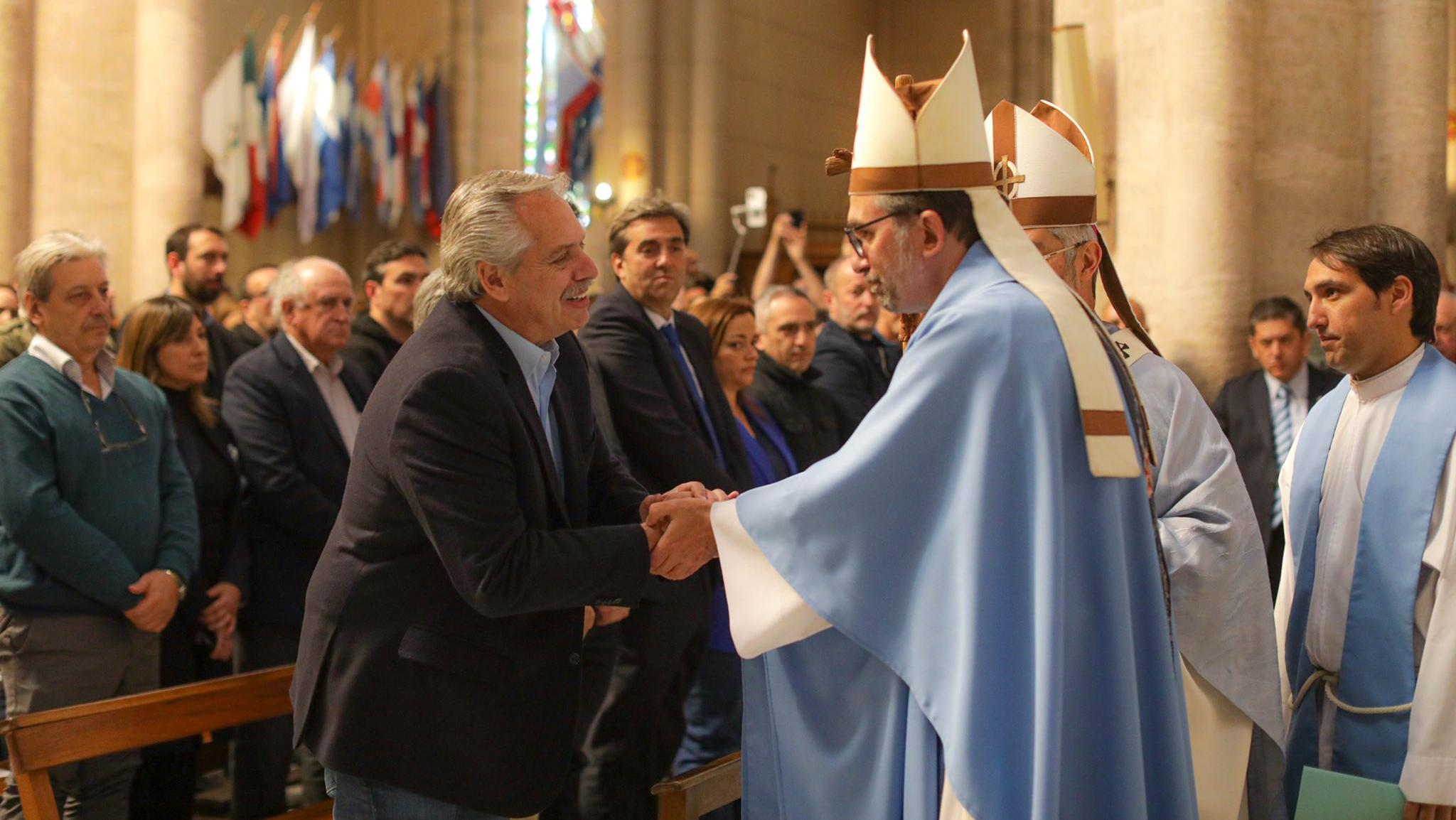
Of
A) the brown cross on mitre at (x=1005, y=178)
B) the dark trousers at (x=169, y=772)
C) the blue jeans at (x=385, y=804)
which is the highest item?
the brown cross on mitre at (x=1005, y=178)

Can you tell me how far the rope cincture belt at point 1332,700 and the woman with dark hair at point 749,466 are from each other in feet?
5.46

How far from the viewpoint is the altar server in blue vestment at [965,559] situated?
7.49ft

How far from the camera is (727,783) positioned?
2877 millimetres

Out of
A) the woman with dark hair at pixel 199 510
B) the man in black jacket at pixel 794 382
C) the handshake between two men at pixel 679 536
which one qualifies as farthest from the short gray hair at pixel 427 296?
the man in black jacket at pixel 794 382

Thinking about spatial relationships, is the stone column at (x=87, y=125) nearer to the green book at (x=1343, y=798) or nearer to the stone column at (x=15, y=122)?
the stone column at (x=15, y=122)

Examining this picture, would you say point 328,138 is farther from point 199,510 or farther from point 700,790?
point 700,790

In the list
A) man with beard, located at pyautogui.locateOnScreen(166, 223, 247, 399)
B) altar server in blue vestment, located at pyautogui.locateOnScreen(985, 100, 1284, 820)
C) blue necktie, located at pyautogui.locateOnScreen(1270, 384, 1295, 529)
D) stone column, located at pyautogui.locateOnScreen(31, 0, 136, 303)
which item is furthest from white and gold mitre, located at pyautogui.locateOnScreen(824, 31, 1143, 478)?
stone column, located at pyautogui.locateOnScreen(31, 0, 136, 303)

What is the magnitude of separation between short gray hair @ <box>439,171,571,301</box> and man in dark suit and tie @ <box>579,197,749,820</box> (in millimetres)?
1655

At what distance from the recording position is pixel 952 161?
250 cm

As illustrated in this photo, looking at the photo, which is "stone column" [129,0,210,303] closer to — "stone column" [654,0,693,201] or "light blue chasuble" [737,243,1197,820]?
"stone column" [654,0,693,201]

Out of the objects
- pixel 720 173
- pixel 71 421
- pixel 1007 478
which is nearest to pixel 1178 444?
pixel 1007 478

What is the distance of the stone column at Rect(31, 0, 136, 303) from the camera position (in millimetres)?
8430

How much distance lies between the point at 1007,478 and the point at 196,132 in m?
7.77

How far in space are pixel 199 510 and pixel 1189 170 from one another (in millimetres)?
4029
